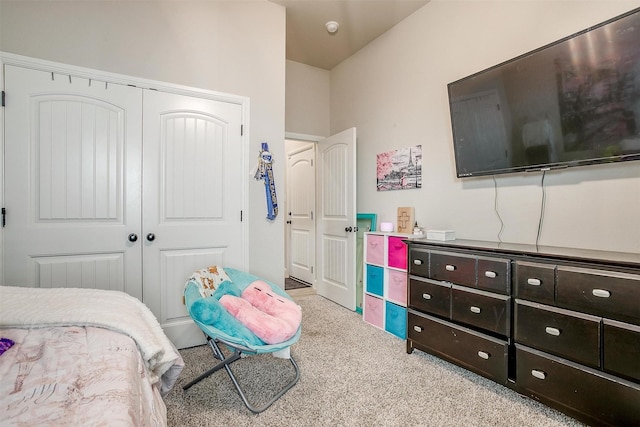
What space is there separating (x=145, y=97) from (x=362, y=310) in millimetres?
2936

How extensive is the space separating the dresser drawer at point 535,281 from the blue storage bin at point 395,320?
111 cm

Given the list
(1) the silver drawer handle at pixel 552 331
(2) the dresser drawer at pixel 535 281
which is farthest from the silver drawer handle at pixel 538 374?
(2) the dresser drawer at pixel 535 281

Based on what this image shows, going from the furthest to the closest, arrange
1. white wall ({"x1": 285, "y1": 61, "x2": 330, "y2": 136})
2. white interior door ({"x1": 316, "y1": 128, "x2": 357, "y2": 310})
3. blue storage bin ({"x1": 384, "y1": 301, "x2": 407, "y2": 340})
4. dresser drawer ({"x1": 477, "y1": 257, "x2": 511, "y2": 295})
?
1. white wall ({"x1": 285, "y1": 61, "x2": 330, "y2": 136})
2. white interior door ({"x1": 316, "y1": 128, "x2": 357, "y2": 310})
3. blue storage bin ({"x1": 384, "y1": 301, "x2": 407, "y2": 340})
4. dresser drawer ({"x1": 477, "y1": 257, "x2": 511, "y2": 295})

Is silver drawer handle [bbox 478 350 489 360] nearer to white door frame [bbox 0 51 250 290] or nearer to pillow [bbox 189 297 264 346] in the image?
pillow [bbox 189 297 264 346]

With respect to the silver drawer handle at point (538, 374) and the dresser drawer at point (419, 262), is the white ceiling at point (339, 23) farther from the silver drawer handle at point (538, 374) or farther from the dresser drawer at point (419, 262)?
the silver drawer handle at point (538, 374)

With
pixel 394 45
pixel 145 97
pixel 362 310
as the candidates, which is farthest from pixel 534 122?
pixel 145 97

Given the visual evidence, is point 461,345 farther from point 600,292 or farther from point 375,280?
point 375,280

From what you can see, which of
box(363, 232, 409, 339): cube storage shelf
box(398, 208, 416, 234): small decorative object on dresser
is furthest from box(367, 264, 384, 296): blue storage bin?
box(398, 208, 416, 234): small decorative object on dresser

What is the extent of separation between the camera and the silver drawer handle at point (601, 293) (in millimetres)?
1481

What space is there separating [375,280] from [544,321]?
1557 millimetres

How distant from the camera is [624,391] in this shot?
142 centimetres

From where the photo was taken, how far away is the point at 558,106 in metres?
1.85

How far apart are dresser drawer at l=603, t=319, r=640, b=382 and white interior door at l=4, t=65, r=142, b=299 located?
297 centimetres

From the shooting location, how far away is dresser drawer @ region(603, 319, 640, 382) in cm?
140
